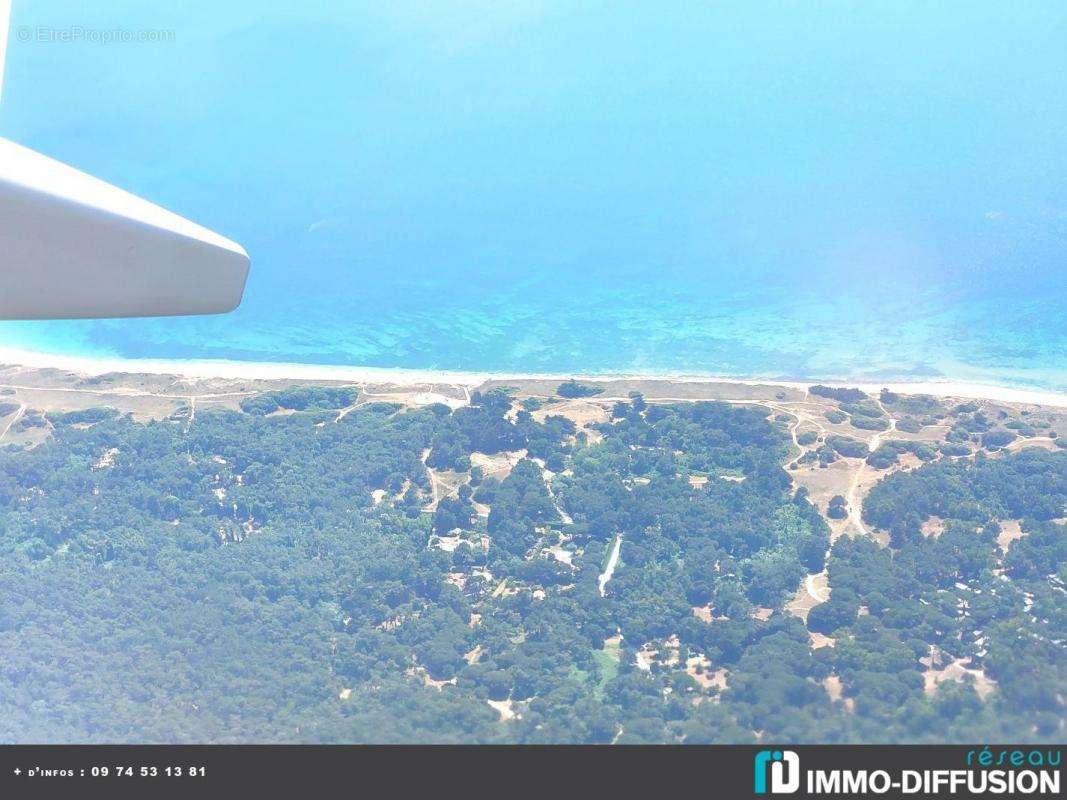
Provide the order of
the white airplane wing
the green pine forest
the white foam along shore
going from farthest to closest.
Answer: the white foam along shore → the green pine forest → the white airplane wing

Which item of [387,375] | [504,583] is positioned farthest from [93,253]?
[387,375]

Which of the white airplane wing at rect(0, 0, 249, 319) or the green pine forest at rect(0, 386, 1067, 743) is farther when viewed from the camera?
the green pine forest at rect(0, 386, 1067, 743)

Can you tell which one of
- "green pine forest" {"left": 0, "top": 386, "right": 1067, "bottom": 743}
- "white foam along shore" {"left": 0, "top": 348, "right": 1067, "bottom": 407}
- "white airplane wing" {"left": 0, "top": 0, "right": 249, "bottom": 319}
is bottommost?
"white airplane wing" {"left": 0, "top": 0, "right": 249, "bottom": 319}

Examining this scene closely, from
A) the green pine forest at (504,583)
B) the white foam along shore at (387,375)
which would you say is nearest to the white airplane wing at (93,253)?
the green pine forest at (504,583)

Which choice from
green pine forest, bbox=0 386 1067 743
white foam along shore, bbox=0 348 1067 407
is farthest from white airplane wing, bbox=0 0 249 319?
white foam along shore, bbox=0 348 1067 407

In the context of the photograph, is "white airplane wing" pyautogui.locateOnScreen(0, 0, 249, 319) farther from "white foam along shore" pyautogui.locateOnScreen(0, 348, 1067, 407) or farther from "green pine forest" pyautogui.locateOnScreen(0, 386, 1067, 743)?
"white foam along shore" pyautogui.locateOnScreen(0, 348, 1067, 407)

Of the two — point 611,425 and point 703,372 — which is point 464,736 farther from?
point 703,372
